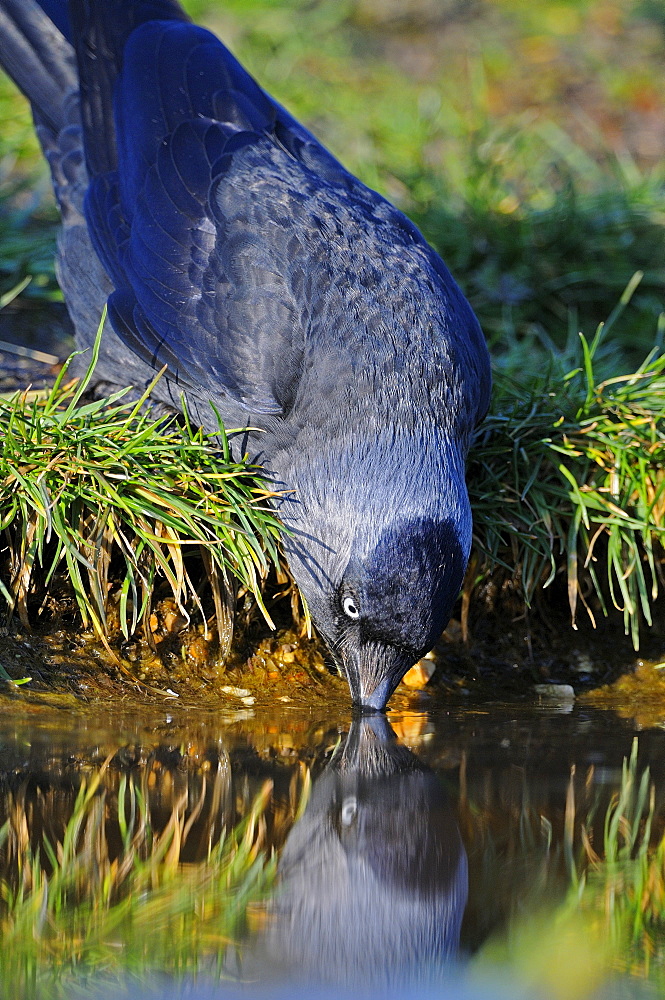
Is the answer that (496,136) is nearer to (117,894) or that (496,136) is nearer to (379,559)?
(379,559)

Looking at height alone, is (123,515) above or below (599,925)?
above

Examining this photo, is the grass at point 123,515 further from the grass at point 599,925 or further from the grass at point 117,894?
the grass at point 599,925

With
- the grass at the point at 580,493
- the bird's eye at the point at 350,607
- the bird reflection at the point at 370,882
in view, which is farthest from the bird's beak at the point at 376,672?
the grass at the point at 580,493

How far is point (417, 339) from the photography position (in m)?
3.92

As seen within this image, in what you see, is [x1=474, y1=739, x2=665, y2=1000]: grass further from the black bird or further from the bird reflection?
the black bird

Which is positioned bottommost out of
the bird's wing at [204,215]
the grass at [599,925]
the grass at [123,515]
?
the grass at [599,925]

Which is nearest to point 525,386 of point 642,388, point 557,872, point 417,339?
point 642,388

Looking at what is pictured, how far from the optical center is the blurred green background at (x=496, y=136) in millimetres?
5801

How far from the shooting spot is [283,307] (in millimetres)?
3938

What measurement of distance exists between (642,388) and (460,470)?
1176mm

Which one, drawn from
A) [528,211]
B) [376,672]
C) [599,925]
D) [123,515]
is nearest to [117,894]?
[599,925]

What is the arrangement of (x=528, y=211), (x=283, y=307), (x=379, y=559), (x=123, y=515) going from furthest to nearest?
1. (x=528, y=211)
2. (x=283, y=307)
3. (x=123, y=515)
4. (x=379, y=559)

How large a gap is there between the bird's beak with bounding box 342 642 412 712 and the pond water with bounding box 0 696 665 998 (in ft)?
0.26

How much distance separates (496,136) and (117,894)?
5659 millimetres
